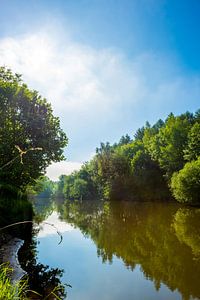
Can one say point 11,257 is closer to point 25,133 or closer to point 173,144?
point 25,133

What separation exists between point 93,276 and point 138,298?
109 inches

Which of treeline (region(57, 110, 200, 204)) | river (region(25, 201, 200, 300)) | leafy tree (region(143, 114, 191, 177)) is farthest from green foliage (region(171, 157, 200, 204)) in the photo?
river (region(25, 201, 200, 300))

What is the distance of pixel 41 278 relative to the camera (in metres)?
10.0

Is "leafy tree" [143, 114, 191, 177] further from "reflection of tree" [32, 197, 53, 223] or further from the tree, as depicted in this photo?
the tree

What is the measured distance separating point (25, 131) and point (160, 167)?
147 ft

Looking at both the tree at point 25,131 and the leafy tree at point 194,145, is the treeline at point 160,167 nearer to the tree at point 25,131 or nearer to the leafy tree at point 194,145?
the leafy tree at point 194,145

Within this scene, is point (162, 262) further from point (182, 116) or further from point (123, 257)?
point (182, 116)

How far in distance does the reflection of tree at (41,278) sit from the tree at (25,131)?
42.6ft

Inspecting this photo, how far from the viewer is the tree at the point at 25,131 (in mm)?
25438

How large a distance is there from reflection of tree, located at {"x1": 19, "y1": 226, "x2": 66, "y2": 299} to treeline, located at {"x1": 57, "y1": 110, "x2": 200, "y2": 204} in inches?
1348

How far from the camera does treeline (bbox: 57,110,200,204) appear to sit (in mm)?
45219

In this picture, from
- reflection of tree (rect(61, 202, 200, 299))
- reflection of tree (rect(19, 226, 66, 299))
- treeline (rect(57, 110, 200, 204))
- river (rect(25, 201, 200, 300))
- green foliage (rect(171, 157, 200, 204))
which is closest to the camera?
reflection of tree (rect(19, 226, 66, 299))

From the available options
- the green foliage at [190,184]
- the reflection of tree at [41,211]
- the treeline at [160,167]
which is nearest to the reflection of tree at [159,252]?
the reflection of tree at [41,211]

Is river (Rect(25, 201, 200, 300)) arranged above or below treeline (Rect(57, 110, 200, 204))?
below
